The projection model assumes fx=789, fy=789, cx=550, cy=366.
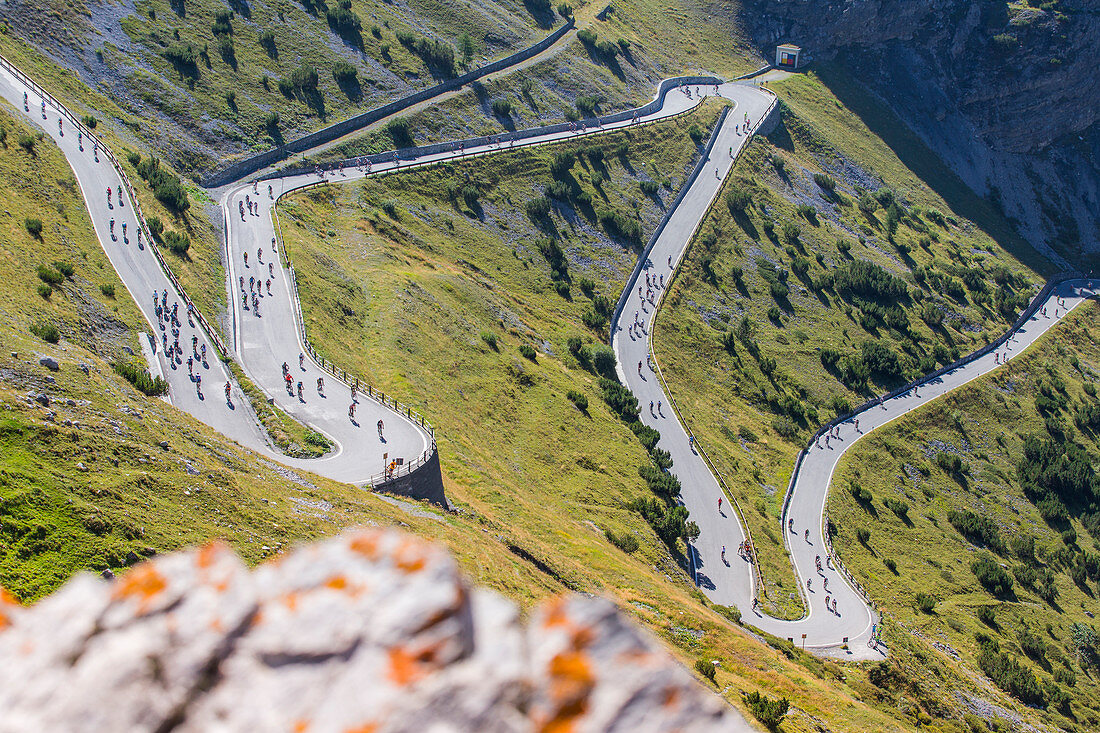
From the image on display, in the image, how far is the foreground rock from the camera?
4.79m

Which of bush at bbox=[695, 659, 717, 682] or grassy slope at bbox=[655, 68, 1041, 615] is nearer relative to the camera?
bush at bbox=[695, 659, 717, 682]

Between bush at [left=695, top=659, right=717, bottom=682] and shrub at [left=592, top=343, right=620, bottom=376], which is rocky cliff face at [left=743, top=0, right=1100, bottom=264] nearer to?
shrub at [left=592, top=343, right=620, bottom=376]

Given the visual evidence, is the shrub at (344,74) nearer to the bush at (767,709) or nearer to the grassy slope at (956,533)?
the grassy slope at (956,533)

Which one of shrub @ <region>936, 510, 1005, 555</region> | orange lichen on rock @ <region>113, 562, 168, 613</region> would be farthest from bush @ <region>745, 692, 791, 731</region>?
shrub @ <region>936, 510, 1005, 555</region>

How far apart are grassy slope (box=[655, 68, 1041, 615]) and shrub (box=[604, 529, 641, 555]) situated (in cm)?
1033

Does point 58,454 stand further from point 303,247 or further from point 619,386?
point 619,386

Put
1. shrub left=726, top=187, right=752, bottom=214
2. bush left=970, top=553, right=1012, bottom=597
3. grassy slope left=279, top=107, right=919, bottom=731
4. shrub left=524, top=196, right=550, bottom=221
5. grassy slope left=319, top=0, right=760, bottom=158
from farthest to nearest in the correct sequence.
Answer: shrub left=726, top=187, right=752, bottom=214
grassy slope left=319, top=0, right=760, bottom=158
shrub left=524, top=196, right=550, bottom=221
bush left=970, top=553, right=1012, bottom=597
grassy slope left=279, top=107, right=919, bottom=731

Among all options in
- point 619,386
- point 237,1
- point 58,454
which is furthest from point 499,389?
point 237,1

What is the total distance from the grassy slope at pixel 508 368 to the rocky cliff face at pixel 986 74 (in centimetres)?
7287

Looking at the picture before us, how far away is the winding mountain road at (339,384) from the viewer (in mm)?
40188

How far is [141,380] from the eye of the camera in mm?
36312

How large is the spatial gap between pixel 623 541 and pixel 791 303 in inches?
2061

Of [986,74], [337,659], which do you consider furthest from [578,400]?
[986,74]

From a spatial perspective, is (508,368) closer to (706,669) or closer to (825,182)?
(706,669)
